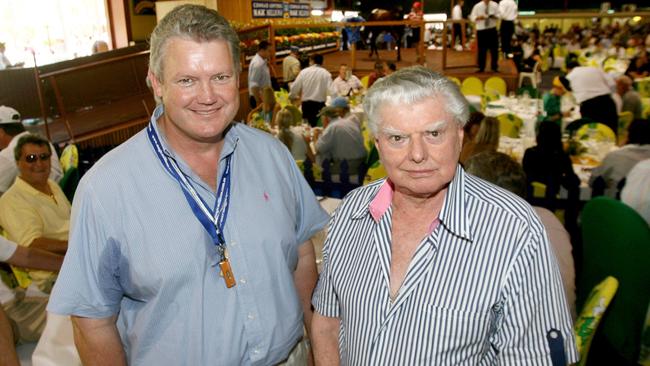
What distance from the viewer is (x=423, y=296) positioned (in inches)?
48.1

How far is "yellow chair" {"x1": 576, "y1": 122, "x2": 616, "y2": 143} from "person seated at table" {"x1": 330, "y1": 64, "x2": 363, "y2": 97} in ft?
14.3

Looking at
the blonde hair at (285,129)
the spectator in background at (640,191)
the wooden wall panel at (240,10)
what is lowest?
the spectator in background at (640,191)

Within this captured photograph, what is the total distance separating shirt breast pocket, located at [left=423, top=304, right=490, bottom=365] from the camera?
119 cm

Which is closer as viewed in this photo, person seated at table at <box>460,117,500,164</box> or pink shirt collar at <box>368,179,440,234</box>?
pink shirt collar at <box>368,179,440,234</box>

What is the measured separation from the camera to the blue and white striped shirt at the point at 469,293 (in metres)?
1.16

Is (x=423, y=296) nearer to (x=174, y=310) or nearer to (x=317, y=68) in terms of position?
(x=174, y=310)

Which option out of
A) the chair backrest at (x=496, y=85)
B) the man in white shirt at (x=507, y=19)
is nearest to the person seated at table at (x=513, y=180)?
the chair backrest at (x=496, y=85)

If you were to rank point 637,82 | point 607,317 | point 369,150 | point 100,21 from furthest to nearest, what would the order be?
point 100,21 → point 637,82 → point 369,150 → point 607,317

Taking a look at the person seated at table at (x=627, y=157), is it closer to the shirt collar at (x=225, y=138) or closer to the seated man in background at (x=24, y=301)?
the shirt collar at (x=225, y=138)

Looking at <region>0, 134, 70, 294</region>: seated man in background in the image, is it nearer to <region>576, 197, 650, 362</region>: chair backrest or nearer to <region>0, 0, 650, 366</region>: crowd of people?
<region>0, 0, 650, 366</region>: crowd of people

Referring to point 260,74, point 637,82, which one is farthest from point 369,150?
point 637,82

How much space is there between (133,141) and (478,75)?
9762mm

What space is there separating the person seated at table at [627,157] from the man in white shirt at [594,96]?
2242mm

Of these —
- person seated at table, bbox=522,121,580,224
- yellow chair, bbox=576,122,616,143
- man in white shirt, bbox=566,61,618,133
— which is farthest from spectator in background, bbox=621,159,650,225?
man in white shirt, bbox=566,61,618,133
